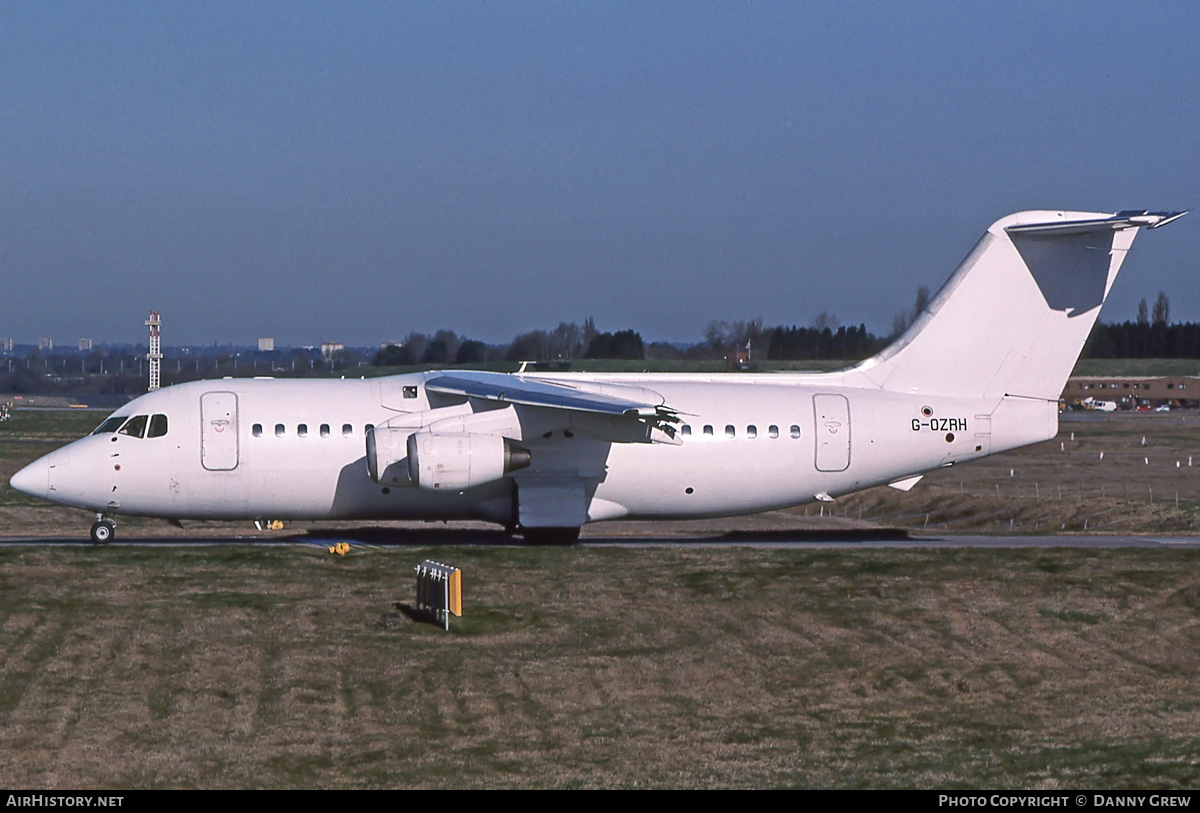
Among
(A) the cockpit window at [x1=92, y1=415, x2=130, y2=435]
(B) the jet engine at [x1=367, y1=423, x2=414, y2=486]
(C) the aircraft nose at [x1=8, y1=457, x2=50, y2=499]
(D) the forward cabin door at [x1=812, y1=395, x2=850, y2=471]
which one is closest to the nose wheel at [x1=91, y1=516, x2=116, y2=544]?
(C) the aircraft nose at [x1=8, y1=457, x2=50, y2=499]

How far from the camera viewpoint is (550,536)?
25750 mm

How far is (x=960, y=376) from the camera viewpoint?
1077 inches

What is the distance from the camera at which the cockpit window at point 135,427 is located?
2519 cm

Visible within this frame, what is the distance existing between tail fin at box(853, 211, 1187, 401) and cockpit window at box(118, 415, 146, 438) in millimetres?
14019

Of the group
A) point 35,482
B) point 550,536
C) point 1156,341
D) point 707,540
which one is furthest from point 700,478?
point 1156,341

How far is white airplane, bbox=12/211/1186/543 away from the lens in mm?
24969

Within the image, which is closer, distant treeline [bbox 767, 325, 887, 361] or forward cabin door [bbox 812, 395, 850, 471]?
forward cabin door [bbox 812, 395, 850, 471]

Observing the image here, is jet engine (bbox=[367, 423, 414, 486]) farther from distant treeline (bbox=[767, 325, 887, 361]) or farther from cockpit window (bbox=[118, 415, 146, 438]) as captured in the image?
distant treeline (bbox=[767, 325, 887, 361])

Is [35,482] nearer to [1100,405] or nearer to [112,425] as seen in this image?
[112,425]

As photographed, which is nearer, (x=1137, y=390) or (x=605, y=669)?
(x=605, y=669)

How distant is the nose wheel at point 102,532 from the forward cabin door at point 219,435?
2.14 metres
